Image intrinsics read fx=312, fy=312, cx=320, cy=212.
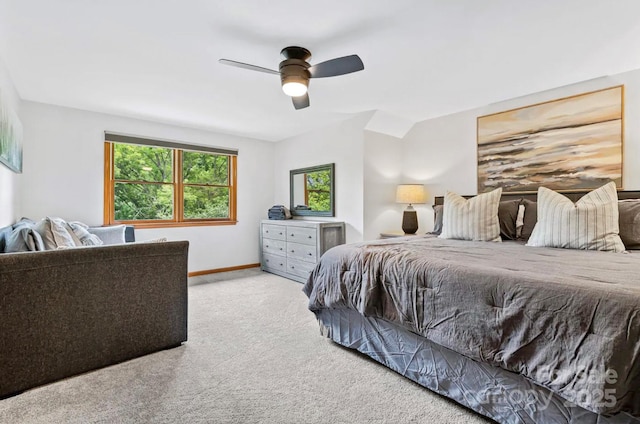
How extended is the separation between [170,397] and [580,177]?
3.94 metres

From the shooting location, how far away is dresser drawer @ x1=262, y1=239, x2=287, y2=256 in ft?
15.7

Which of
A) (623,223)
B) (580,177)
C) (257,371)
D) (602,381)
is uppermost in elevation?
(580,177)

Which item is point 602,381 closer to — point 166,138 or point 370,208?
point 370,208

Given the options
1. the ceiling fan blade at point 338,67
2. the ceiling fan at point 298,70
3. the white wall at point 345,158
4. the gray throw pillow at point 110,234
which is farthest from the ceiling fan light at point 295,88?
the gray throw pillow at point 110,234

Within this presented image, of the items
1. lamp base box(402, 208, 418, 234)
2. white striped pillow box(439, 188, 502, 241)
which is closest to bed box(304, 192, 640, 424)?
white striped pillow box(439, 188, 502, 241)

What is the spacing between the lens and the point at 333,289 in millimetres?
2279

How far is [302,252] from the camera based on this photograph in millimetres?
4441

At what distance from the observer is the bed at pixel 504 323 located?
1164mm

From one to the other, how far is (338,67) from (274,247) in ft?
10.8

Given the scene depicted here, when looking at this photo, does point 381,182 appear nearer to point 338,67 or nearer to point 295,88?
point 295,88

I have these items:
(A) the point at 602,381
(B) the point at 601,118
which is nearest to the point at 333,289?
(A) the point at 602,381

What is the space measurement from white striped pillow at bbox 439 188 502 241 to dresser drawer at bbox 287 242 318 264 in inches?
70.3

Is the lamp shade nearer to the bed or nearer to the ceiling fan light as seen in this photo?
the bed

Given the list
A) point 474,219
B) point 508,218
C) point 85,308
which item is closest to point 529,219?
point 508,218
